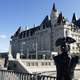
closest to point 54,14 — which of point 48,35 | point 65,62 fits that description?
point 48,35

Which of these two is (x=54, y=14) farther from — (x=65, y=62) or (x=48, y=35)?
(x=65, y=62)

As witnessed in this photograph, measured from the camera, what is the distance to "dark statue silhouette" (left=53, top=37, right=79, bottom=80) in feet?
13.7

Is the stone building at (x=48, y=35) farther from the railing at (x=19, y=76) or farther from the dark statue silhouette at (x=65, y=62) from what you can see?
the dark statue silhouette at (x=65, y=62)

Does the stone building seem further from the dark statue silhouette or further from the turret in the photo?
the dark statue silhouette

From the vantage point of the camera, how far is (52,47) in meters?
64.6

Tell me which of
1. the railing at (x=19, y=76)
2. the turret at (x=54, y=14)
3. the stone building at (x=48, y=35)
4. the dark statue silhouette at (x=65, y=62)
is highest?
the turret at (x=54, y=14)

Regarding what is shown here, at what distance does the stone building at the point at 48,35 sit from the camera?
63.5m

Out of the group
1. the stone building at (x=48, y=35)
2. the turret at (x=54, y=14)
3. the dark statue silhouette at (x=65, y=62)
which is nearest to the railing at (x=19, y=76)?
the dark statue silhouette at (x=65, y=62)

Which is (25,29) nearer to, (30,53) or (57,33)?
(30,53)

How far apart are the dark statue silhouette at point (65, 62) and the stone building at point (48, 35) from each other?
53.3m

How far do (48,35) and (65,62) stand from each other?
6401 cm

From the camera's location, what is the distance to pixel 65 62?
4238 millimetres

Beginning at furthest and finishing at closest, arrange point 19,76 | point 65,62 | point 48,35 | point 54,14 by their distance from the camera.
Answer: point 48,35
point 54,14
point 19,76
point 65,62

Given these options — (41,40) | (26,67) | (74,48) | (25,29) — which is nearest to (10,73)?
(26,67)
